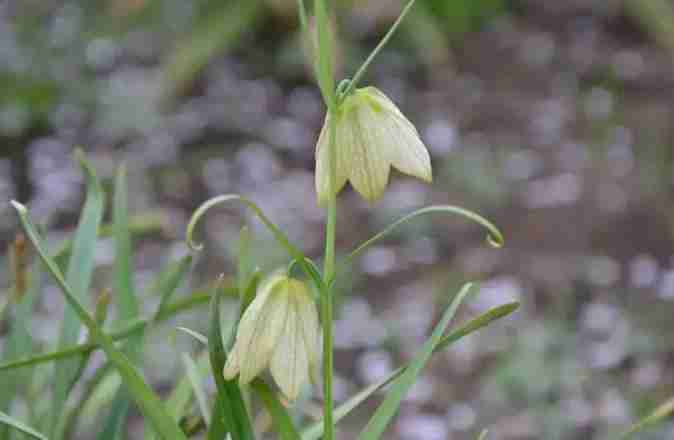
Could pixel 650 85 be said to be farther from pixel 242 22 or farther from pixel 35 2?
pixel 35 2

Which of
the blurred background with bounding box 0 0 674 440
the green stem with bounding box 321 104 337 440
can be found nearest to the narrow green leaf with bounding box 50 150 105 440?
the green stem with bounding box 321 104 337 440

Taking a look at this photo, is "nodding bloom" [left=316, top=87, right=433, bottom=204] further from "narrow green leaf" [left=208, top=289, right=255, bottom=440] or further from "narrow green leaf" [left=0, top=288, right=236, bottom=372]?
"narrow green leaf" [left=0, top=288, right=236, bottom=372]

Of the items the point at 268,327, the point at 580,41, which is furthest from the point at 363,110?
the point at 580,41

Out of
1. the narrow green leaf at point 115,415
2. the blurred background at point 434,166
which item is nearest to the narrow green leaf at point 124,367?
the narrow green leaf at point 115,415

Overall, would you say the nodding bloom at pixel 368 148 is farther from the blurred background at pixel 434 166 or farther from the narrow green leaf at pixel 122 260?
the blurred background at pixel 434 166

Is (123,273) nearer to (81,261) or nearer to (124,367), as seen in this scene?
→ (81,261)

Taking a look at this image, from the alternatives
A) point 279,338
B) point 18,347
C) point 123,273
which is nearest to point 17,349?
point 18,347

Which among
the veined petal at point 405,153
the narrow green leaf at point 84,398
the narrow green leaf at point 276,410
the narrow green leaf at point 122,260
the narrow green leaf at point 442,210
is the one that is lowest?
the narrow green leaf at point 84,398
